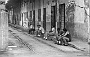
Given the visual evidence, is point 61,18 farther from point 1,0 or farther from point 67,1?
point 1,0

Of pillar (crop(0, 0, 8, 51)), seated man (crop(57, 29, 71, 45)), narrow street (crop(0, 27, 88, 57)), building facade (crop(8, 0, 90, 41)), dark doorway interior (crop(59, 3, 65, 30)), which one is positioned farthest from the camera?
dark doorway interior (crop(59, 3, 65, 30))

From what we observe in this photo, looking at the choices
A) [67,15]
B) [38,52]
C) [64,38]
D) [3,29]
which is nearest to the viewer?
[38,52]

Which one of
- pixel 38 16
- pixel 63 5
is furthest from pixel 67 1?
pixel 38 16

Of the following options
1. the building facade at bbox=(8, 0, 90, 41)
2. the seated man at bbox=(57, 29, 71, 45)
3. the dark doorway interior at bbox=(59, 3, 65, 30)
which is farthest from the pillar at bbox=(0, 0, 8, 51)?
the dark doorway interior at bbox=(59, 3, 65, 30)

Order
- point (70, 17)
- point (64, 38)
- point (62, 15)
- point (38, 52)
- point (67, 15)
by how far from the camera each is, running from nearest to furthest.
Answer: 1. point (38, 52)
2. point (64, 38)
3. point (70, 17)
4. point (67, 15)
5. point (62, 15)

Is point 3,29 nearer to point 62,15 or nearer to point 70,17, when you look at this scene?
point 70,17

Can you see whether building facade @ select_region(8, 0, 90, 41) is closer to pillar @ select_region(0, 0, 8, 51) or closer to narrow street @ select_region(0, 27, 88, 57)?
narrow street @ select_region(0, 27, 88, 57)

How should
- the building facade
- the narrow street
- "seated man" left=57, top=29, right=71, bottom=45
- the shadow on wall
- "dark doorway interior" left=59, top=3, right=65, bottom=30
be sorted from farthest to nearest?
"dark doorway interior" left=59, top=3, right=65, bottom=30, the shadow on wall, the building facade, "seated man" left=57, top=29, right=71, bottom=45, the narrow street

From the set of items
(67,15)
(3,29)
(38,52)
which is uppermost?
(67,15)

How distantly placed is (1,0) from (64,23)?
9.42 m

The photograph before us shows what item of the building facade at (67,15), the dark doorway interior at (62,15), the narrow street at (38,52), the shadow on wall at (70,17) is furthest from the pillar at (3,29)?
the dark doorway interior at (62,15)

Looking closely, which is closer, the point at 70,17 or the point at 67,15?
the point at 70,17

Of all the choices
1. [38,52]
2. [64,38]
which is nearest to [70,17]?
[64,38]

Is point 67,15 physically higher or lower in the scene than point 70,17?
higher
